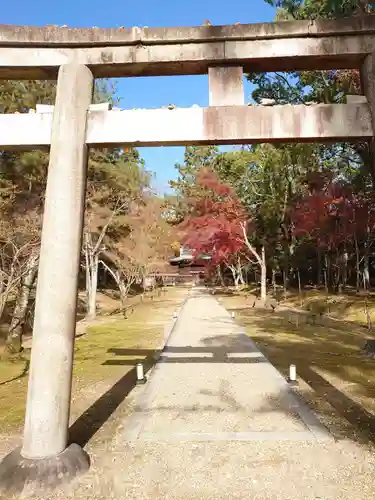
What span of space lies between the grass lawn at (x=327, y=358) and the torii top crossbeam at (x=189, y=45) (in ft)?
17.7

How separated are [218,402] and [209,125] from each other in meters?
4.91

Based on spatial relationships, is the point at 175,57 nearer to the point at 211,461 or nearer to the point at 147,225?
the point at 211,461

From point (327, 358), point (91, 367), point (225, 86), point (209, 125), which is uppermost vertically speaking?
point (225, 86)

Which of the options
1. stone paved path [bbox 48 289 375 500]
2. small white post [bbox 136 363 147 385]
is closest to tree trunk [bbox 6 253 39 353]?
small white post [bbox 136 363 147 385]

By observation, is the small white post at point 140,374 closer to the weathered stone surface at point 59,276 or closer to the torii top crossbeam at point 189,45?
the weathered stone surface at point 59,276

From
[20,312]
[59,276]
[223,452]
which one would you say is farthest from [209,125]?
[20,312]

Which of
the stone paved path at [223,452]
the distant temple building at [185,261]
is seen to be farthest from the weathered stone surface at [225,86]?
the distant temple building at [185,261]

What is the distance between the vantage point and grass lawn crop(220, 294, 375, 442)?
643cm

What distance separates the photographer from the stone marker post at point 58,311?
→ 12.2ft

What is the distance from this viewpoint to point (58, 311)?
3848mm

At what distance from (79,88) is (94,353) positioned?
9.14m

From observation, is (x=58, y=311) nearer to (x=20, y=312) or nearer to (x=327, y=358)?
(x=20, y=312)

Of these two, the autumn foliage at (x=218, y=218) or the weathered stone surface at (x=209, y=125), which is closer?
the weathered stone surface at (x=209, y=125)

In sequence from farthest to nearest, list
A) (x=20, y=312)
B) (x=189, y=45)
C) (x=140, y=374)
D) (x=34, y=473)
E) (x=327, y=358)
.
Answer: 1. (x=20, y=312)
2. (x=327, y=358)
3. (x=140, y=374)
4. (x=189, y=45)
5. (x=34, y=473)
